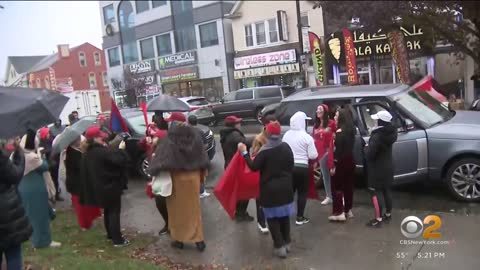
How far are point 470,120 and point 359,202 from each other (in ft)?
6.72

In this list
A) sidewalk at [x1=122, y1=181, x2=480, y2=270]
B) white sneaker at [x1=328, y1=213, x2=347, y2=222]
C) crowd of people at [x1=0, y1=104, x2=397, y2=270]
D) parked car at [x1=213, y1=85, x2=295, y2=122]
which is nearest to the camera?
sidewalk at [x1=122, y1=181, x2=480, y2=270]

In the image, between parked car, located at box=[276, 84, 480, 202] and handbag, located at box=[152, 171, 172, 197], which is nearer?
handbag, located at box=[152, 171, 172, 197]

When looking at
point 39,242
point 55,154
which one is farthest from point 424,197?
point 55,154

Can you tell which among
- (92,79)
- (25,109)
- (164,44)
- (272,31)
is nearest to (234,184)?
(25,109)

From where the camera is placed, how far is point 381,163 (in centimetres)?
589

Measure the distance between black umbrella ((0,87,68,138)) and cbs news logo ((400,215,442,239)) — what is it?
4.23 metres

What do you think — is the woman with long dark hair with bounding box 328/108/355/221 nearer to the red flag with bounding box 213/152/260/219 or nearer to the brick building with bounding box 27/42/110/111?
the red flag with bounding box 213/152/260/219

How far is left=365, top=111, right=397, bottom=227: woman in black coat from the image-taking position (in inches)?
228

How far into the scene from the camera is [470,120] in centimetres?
705

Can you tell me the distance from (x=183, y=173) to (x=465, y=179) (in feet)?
13.1

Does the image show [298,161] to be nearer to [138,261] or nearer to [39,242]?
[138,261]

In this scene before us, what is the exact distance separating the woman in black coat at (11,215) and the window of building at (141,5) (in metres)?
24.5

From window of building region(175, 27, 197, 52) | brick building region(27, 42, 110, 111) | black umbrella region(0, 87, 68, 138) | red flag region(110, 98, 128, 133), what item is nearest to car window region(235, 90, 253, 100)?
red flag region(110, 98, 128, 133)

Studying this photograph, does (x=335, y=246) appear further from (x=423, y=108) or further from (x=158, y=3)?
(x=158, y=3)
